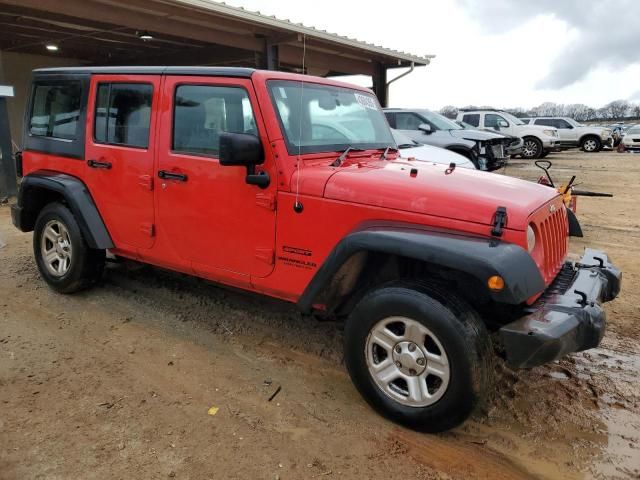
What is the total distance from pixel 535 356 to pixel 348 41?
1110 centimetres

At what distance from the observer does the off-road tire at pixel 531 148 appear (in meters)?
19.2

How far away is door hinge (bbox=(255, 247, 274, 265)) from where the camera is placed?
3.26 metres

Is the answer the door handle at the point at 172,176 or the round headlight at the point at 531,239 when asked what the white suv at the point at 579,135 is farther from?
the door handle at the point at 172,176

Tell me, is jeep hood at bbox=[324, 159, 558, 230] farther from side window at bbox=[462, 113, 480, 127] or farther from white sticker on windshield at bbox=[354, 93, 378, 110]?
side window at bbox=[462, 113, 480, 127]

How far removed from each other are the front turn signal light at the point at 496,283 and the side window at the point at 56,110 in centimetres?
360

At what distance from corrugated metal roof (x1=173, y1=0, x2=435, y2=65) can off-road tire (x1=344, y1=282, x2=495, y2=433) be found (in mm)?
7600

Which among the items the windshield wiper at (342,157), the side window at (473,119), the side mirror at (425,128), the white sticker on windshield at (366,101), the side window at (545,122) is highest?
the side window at (545,122)

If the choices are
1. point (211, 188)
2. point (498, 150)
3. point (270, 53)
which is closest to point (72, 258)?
point (211, 188)

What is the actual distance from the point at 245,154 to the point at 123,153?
4.76ft

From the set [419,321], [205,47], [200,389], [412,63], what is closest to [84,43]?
[205,47]

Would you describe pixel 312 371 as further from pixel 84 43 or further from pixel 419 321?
pixel 84 43

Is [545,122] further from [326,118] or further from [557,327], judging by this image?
[557,327]

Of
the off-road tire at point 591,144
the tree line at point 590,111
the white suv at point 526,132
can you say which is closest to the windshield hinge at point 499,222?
the white suv at point 526,132

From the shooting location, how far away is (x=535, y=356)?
7.91 feet
